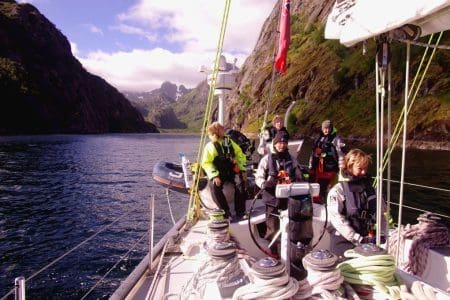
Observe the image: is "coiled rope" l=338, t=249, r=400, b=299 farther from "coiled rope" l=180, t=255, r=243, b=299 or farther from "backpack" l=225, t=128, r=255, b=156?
"backpack" l=225, t=128, r=255, b=156

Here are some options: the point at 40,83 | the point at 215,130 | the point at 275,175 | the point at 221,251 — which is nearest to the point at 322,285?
the point at 221,251

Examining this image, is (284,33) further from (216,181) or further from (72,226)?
(72,226)

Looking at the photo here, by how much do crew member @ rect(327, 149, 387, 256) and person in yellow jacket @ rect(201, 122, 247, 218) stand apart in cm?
264

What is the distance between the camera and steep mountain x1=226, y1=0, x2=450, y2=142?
184 ft

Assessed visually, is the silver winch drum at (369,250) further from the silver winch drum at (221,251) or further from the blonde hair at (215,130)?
the blonde hair at (215,130)

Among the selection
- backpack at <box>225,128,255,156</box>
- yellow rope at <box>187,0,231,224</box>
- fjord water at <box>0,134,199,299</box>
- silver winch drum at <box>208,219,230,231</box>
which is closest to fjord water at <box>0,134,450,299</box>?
fjord water at <box>0,134,199,299</box>

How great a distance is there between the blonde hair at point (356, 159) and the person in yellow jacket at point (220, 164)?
2.77 metres

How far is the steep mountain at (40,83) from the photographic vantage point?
406 feet

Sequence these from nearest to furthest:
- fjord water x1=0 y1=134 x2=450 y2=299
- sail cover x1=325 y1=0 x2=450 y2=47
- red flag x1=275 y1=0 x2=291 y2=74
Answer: sail cover x1=325 y1=0 x2=450 y2=47 < red flag x1=275 y1=0 x2=291 y2=74 < fjord water x1=0 y1=134 x2=450 y2=299

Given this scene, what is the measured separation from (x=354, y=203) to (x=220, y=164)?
304cm

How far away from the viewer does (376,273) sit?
325 cm

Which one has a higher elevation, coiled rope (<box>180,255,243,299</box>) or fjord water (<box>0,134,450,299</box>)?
coiled rope (<box>180,255,243,299</box>)

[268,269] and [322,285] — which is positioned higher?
[268,269]

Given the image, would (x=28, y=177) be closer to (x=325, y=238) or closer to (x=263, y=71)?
(x=325, y=238)
